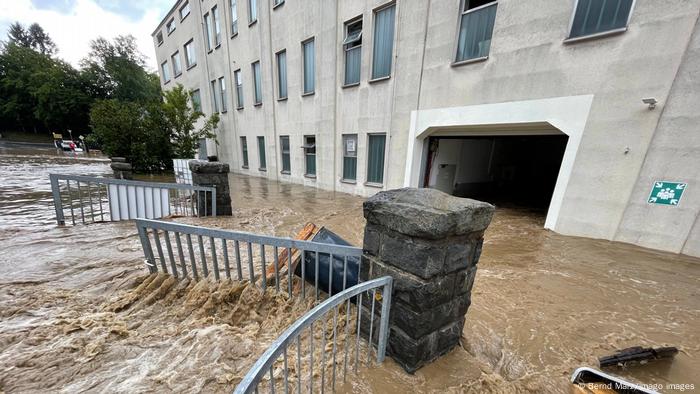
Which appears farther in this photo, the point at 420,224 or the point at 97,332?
the point at 97,332

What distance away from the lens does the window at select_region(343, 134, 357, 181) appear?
8.88 metres

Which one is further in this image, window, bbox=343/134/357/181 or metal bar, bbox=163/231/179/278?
window, bbox=343/134/357/181

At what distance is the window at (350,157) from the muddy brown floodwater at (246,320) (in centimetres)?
578

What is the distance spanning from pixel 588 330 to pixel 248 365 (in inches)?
132

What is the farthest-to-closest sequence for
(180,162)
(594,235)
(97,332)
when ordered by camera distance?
1. (180,162)
2. (594,235)
3. (97,332)

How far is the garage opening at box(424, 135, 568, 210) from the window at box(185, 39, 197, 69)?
1759cm

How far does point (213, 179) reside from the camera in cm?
560

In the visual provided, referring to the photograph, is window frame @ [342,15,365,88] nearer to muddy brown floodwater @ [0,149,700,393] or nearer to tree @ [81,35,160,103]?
muddy brown floodwater @ [0,149,700,393]

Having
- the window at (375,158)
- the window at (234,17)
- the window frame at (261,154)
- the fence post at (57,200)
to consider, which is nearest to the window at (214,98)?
the window at (234,17)

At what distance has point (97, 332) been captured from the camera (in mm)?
2150

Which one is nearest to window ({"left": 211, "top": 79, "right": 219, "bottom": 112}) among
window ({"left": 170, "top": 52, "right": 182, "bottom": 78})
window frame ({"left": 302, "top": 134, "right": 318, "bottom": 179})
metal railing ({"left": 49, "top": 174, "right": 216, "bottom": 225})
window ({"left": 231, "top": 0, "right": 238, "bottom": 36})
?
window ({"left": 231, "top": 0, "right": 238, "bottom": 36})

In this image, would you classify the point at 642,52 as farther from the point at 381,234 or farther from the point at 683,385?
the point at 381,234

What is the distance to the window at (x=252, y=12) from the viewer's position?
11.1 meters

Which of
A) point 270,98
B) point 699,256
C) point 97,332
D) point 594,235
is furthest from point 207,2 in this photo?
point 699,256
